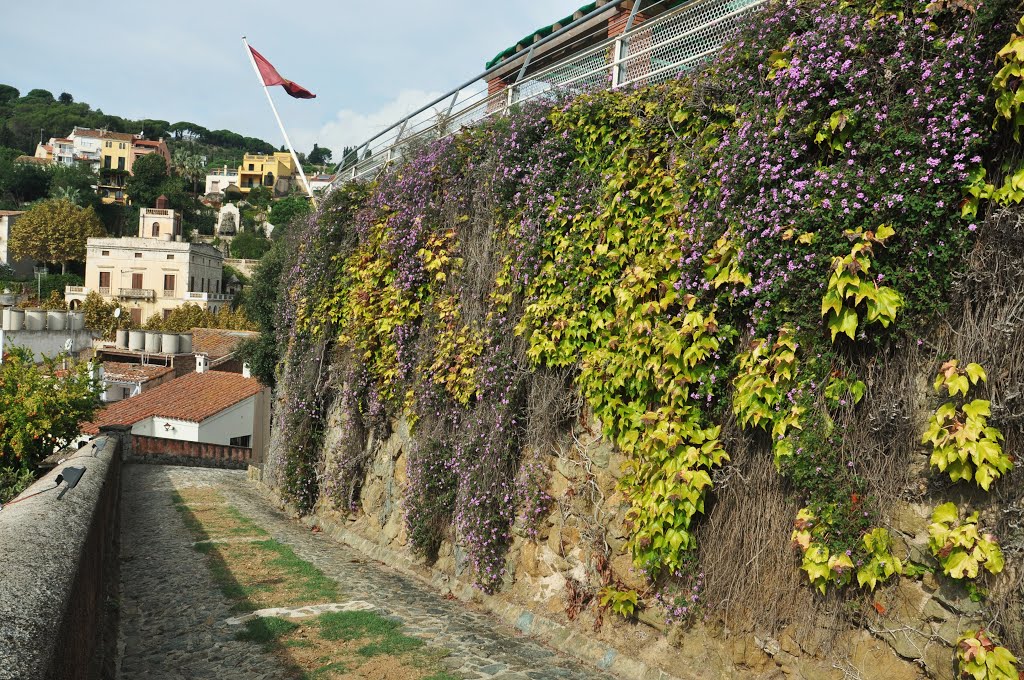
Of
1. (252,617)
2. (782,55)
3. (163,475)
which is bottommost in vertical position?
(163,475)

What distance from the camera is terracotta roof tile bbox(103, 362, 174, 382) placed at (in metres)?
37.2

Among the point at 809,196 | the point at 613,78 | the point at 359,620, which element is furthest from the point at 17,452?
the point at 809,196

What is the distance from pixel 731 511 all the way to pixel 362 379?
708 cm

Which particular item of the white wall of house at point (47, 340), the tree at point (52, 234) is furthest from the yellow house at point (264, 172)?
the white wall of house at point (47, 340)

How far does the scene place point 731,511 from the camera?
5367 mm

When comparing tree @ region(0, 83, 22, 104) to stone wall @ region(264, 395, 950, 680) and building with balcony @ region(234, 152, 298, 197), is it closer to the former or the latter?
building with balcony @ region(234, 152, 298, 197)

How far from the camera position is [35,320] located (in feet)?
128

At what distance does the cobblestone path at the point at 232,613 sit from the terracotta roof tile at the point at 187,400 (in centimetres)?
1978

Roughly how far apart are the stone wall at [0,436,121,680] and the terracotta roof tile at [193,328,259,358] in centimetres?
3614

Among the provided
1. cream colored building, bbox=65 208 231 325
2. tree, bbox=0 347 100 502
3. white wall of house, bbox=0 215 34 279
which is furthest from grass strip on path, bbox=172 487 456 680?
white wall of house, bbox=0 215 34 279

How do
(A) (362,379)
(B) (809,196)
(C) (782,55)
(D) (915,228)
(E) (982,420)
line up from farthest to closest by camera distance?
(A) (362,379), (C) (782,55), (B) (809,196), (D) (915,228), (E) (982,420)

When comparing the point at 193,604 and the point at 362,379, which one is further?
the point at 362,379

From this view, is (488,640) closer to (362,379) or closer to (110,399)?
(362,379)

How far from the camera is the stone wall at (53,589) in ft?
9.92
